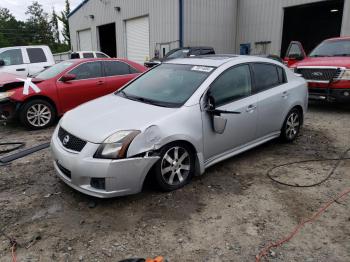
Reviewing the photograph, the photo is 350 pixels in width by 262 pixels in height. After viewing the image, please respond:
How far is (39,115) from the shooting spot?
6648 mm

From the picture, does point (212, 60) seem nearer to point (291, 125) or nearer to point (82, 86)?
point (291, 125)

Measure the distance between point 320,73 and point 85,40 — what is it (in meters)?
22.4

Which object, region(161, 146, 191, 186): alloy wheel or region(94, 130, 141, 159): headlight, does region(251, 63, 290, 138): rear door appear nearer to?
region(161, 146, 191, 186): alloy wheel

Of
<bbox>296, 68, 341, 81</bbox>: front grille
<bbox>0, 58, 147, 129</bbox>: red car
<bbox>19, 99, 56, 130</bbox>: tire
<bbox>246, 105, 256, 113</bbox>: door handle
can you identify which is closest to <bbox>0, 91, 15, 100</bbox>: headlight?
A: <bbox>0, 58, 147, 129</bbox>: red car

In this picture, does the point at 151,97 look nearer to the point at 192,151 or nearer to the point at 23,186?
the point at 192,151

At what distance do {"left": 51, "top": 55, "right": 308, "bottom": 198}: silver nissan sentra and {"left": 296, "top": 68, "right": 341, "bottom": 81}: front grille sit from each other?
10.2 feet

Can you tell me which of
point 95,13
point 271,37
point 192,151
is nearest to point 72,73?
point 192,151

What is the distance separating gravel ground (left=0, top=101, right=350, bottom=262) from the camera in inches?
108

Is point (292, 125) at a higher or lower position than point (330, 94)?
lower

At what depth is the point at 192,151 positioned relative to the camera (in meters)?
3.80

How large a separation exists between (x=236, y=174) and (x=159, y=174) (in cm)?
127

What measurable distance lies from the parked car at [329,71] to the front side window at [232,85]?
4120mm

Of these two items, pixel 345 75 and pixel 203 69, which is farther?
pixel 345 75

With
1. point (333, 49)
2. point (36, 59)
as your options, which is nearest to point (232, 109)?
point (333, 49)
